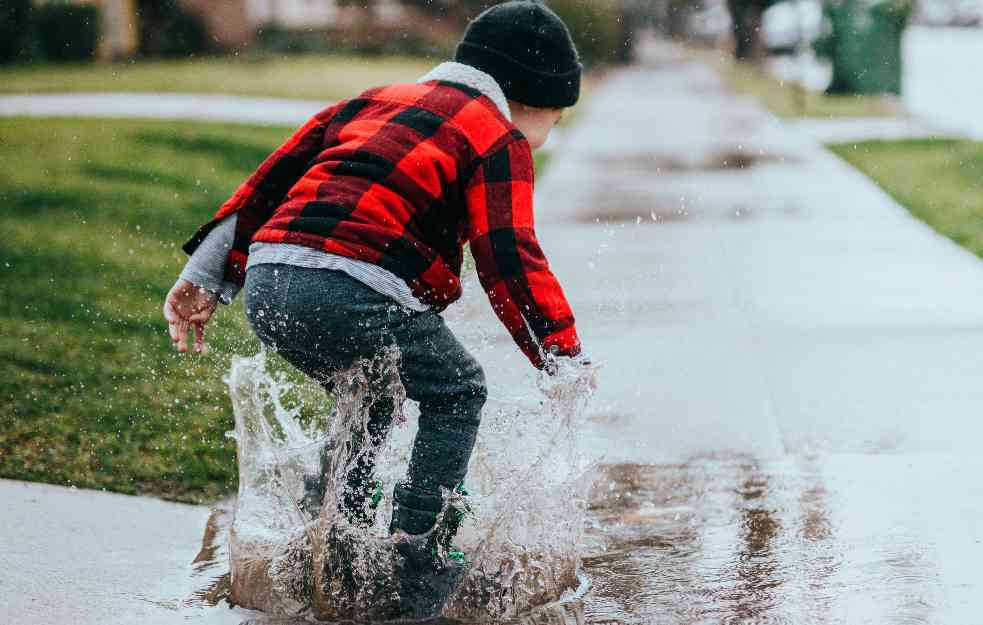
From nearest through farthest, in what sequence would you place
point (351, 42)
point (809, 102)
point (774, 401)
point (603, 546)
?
point (603, 546), point (774, 401), point (809, 102), point (351, 42)

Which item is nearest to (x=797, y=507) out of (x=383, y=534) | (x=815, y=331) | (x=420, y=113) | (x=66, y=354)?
(x=383, y=534)

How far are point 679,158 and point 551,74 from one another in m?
10.1

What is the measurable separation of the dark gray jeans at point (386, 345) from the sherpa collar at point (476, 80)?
519mm

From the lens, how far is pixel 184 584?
3.44 metres

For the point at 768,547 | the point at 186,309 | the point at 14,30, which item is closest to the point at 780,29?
the point at 14,30

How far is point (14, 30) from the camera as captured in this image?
2866cm

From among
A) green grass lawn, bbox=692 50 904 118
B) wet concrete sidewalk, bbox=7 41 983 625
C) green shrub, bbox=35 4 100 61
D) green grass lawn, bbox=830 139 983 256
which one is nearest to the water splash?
wet concrete sidewalk, bbox=7 41 983 625

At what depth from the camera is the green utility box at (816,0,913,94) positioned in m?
20.5

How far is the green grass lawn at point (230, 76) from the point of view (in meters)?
21.5

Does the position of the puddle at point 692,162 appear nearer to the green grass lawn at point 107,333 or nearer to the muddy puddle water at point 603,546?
the green grass lawn at point 107,333

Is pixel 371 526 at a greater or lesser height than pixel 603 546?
greater

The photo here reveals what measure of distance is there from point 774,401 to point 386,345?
250 cm

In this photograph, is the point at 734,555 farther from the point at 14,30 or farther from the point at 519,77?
the point at 14,30

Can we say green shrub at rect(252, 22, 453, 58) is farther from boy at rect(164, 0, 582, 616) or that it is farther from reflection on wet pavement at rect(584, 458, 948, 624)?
boy at rect(164, 0, 582, 616)
